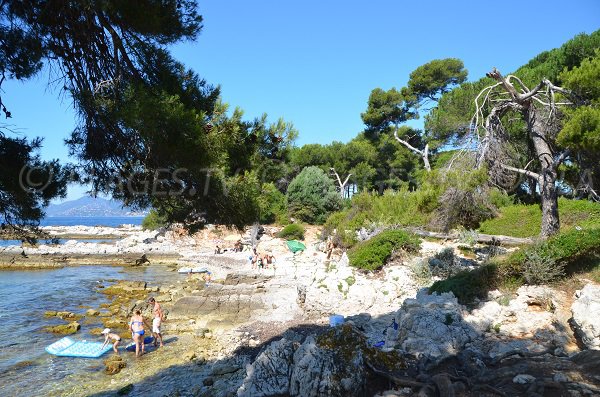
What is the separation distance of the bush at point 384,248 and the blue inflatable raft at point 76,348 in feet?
31.6

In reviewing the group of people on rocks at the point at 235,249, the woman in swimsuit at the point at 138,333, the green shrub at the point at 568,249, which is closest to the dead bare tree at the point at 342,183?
the group of people on rocks at the point at 235,249

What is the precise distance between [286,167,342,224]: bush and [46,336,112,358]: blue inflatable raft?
83.4 ft

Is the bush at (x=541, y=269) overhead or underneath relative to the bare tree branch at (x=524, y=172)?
underneath

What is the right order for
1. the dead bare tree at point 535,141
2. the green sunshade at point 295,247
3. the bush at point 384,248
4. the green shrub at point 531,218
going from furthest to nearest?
the green sunshade at point 295,247, the bush at point 384,248, the green shrub at point 531,218, the dead bare tree at point 535,141

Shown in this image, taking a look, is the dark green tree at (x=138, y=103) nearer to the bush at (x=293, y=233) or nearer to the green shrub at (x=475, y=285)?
the green shrub at (x=475, y=285)

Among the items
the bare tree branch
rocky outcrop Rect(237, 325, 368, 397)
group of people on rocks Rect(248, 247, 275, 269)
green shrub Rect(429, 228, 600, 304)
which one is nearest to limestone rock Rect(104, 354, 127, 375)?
rocky outcrop Rect(237, 325, 368, 397)

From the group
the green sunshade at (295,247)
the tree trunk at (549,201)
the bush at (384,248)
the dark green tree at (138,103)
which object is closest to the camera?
the dark green tree at (138,103)

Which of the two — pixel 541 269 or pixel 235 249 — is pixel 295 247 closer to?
pixel 235 249

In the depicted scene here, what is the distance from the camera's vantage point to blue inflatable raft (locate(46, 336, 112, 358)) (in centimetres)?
1030

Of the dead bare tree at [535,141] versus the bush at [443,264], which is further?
the bush at [443,264]

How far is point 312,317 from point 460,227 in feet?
22.4

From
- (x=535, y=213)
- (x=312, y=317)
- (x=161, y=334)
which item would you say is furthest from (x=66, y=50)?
(x=535, y=213)

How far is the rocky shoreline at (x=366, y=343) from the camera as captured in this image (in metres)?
5.53

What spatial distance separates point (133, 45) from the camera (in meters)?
5.24
